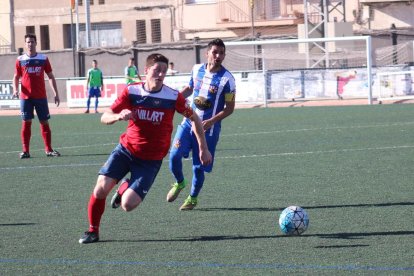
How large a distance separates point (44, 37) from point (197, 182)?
50.9m

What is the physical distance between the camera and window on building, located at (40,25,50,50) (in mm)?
58875

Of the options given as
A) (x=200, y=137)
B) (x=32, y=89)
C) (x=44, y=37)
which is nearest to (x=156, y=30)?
(x=44, y=37)

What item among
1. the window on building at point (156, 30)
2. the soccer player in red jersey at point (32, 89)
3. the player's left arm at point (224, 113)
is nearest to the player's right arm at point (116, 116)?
the player's left arm at point (224, 113)

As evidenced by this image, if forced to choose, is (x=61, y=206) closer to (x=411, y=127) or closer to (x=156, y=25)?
(x=411, y=127)

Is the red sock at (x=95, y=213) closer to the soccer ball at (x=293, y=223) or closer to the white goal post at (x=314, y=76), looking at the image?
the soccer ball at (x=293, y=223)

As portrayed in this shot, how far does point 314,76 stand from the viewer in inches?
1214

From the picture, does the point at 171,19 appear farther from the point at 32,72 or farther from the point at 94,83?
the point at 32,72

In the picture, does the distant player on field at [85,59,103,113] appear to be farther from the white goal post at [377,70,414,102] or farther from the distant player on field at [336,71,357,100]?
the white goal post at [377,70,414,102]

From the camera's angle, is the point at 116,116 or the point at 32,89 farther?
the point at 32,89

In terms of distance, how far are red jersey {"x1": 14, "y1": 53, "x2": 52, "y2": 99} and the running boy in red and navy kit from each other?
25.0 feet

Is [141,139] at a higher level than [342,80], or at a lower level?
lower

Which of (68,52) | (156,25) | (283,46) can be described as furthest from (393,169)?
(156,25)

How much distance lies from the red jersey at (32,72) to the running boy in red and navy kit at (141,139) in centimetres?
761

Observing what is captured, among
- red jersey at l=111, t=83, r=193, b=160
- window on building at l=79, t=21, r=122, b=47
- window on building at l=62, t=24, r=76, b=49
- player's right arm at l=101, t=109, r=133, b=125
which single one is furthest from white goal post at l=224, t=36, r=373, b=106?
window on building at l=62, t=24, r=76, b=49
